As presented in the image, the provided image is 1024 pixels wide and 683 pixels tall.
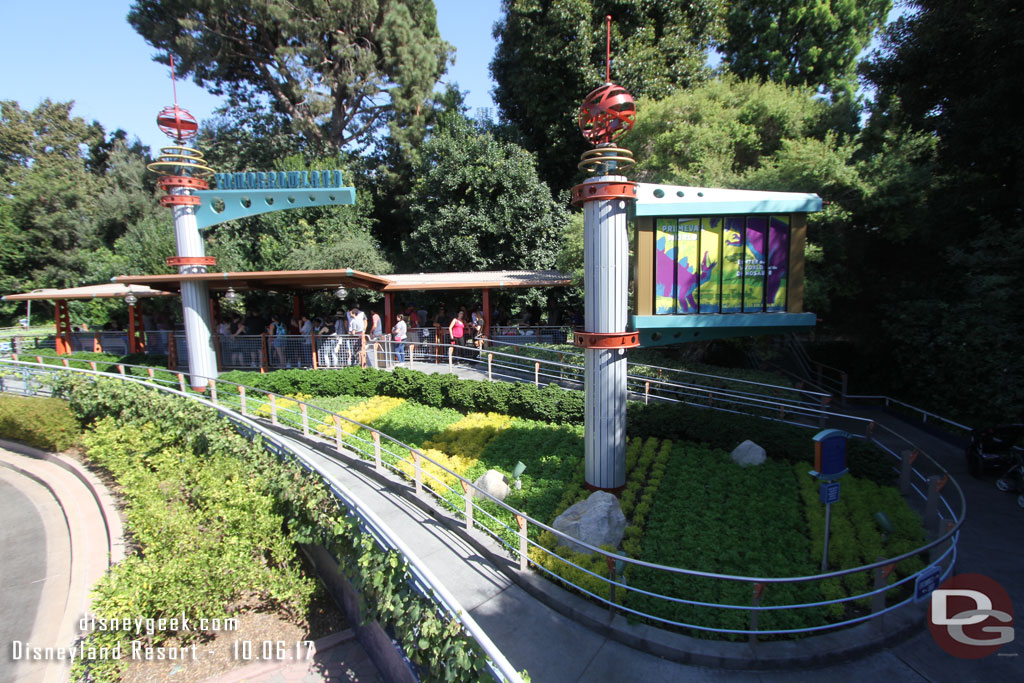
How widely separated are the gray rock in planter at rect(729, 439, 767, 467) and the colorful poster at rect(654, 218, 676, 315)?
10.3 feet

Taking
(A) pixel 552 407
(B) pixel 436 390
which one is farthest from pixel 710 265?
(B) pixel 436 390

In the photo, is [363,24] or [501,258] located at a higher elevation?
[363,24]

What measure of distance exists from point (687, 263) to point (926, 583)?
16.8 ft

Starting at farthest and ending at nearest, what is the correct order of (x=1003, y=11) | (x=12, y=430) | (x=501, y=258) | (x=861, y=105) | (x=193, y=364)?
(x=501, y=258) < (x=861, y=105) < (x=193, y=364) < (x=12, y=430) < (x=1003, y=11)

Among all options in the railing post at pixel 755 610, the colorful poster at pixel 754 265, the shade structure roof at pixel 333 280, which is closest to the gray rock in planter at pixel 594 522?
the railing post at pixel 755 610

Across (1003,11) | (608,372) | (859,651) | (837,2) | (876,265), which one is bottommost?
(859,651)

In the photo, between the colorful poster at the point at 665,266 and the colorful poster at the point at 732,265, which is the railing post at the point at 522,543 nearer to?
the colorful poster at the point at 665,266

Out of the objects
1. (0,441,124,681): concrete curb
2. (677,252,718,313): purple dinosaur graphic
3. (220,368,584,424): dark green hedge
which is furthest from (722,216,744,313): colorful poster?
(0,441,124,681): concrete curb

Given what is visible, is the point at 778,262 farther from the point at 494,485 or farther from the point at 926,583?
the point at 494,485

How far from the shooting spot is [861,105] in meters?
18.5

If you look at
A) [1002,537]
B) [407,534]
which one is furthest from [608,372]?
[1002,537]

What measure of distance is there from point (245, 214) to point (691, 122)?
584 inches

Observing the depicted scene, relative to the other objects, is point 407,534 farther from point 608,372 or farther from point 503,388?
point 503,388
